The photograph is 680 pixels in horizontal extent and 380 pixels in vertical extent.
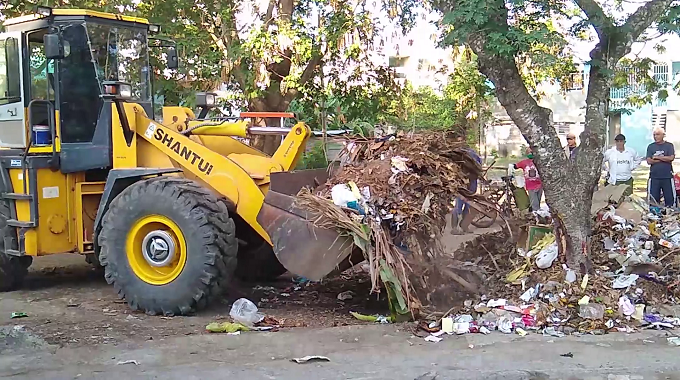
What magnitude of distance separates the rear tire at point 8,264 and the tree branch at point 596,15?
20.1ft

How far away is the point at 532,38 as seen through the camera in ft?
21.7

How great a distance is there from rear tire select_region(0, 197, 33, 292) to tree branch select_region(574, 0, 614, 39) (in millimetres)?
6132

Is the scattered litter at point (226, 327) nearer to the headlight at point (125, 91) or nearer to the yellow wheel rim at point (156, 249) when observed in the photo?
the yellow wheel rim at point (156, 249)

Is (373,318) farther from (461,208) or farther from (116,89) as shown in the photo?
(116,89)

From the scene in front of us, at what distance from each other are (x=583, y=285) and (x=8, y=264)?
6.03m

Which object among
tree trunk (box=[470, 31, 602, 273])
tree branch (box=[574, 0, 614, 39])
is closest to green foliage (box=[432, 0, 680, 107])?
tree branch (box=[574, 0, 614, 39])

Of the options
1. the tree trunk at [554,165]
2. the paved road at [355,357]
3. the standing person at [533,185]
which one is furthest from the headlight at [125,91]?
the standing person at [533,185]

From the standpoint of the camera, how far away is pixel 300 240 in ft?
21.7

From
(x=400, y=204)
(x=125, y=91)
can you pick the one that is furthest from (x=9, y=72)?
(x=400, y=204)

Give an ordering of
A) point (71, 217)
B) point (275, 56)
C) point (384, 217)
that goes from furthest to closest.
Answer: point (275, 56)
point (71, 217)
point (384, 217)

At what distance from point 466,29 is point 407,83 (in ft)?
26.7

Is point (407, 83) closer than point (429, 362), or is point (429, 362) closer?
point (429, 362)

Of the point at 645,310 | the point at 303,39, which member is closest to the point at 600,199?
the point at 645,310

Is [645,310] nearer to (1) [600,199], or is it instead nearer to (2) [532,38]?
(1) [600,199]
